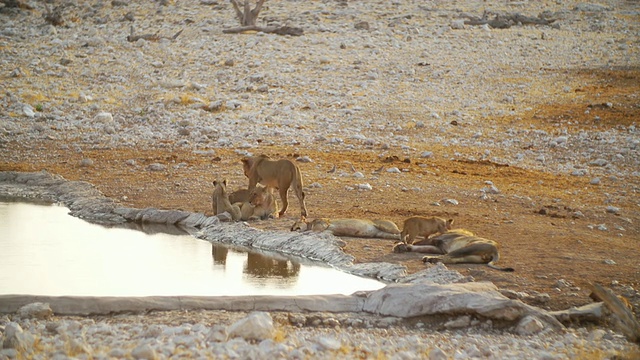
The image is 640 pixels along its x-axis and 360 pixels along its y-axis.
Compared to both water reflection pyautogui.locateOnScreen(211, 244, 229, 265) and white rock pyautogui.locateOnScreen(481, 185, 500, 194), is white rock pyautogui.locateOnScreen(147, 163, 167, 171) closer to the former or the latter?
water reflection pyautogui.locateOnScreen(211, 244, 229, 265)

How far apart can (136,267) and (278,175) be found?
3.28 m

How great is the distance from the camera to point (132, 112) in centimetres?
2258

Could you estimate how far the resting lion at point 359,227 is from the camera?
12.4 meters

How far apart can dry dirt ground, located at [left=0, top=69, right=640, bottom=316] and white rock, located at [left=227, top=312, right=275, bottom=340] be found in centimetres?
320

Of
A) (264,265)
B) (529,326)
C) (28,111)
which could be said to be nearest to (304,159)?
(264,265)

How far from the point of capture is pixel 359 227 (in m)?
12.4

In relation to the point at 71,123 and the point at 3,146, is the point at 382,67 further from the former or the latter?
the point at 3,146

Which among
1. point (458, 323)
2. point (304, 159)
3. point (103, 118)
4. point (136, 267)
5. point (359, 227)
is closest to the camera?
point (458, 323)

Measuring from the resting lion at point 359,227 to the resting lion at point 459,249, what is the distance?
83cm

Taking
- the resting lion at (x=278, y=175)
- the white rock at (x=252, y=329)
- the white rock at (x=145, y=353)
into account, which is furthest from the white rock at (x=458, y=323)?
the resting lion at (x=278, y=175)

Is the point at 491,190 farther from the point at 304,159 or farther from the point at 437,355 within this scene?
the point at 437,355

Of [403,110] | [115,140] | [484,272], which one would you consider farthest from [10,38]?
[484,272]

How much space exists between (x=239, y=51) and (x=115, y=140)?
825 cm

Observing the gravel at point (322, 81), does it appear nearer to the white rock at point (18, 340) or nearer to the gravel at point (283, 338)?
the gravel at point (283, 338)
